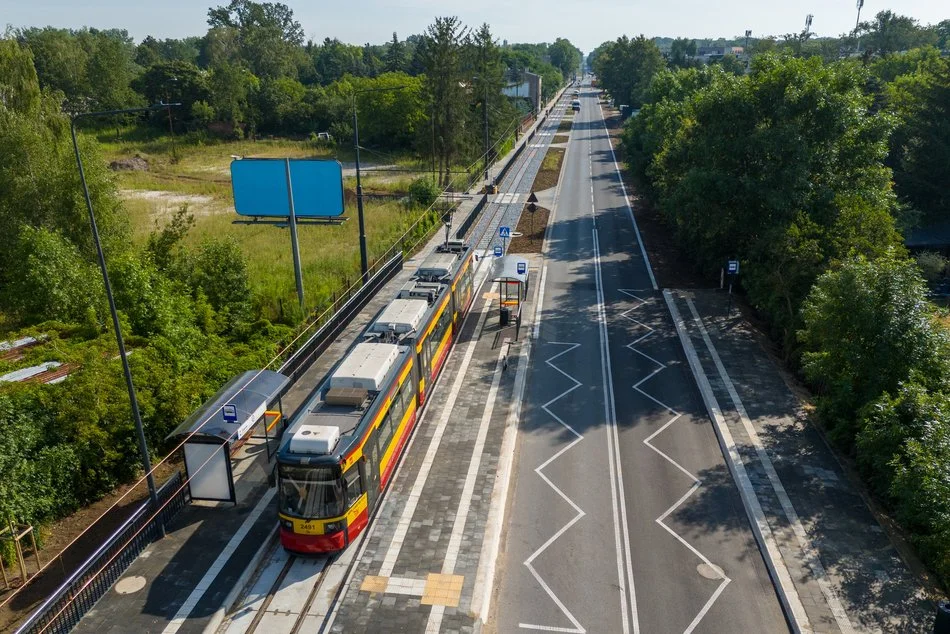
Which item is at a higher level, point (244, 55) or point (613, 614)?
point (244, 55)

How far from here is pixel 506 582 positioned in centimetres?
1545

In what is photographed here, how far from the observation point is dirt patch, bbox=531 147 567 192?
208 feet

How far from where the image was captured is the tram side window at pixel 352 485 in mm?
14991

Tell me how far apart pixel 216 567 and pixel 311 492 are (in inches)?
131

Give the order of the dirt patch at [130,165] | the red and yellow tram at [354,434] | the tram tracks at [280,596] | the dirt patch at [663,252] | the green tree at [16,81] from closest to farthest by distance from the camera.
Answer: the tram tracks at [280,596]
the red and yellow tram at [354,434]
the green tree at [16,81]
the dirt patch at [663,252]
the dirt patch at [130,165]

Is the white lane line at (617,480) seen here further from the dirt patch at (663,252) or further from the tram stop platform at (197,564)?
the tram stop platform at (197,564)

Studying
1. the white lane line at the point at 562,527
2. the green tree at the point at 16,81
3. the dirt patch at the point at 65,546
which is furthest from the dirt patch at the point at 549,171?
the dirt patch at the point at 65,546

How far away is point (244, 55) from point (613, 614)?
144 m

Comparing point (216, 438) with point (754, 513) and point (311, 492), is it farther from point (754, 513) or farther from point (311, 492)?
point (754, 513)

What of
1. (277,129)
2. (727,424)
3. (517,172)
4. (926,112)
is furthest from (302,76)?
(727,424)

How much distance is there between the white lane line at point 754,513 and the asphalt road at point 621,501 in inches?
8.5

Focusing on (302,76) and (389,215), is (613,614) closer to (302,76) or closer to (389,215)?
(389,215)

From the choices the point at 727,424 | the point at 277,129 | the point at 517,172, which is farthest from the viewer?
the point at 277,129

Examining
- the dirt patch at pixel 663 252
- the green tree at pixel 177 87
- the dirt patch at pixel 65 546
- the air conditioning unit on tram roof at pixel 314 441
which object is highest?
the green tree at pixel 177 87
